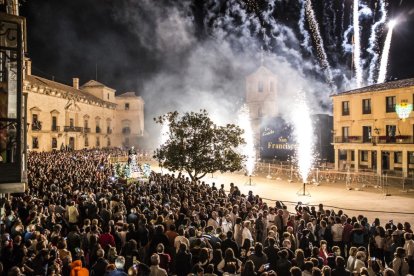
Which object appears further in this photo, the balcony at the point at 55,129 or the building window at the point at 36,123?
the balcony at the point at 55,129

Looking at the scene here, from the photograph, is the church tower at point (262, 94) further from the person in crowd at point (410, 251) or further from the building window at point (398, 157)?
the person in crowd at point (410, 251)

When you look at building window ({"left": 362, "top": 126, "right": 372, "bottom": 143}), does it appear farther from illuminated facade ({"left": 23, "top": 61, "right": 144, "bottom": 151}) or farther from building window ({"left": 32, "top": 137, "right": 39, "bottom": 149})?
Answer: building window ({"left": 32, "top": 137, "right": 39, "bottom": 149})

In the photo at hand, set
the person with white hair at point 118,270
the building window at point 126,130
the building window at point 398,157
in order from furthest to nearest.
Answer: the building window at point 126,130 → the building window at point 398,157 → the person with white hair at point 118,270

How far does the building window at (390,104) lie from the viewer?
34.8m

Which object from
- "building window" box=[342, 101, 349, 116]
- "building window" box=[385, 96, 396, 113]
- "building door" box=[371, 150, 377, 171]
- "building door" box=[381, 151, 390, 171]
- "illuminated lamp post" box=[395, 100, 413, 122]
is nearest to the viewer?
"illuminated lamp post" box=[395, 100, 413, 122]

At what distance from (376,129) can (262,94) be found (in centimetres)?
2557

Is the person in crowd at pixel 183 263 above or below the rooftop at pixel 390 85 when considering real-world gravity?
below

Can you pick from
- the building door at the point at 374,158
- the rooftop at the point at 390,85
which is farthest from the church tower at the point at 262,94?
the building door at the point at 374,158

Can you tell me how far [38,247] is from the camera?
7.35 meters

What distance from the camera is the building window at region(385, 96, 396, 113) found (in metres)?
34.8

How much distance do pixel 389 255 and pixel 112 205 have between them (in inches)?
336

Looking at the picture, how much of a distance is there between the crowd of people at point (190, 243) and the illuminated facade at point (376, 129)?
2381 cm

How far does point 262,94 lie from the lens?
2344 inches

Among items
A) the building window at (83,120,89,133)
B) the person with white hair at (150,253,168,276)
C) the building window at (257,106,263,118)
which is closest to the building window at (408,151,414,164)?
the building window at (257,106,263,118)
